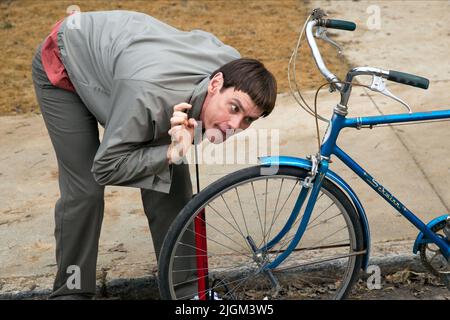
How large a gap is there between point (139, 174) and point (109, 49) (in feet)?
1.53

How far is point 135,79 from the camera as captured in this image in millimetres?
2391

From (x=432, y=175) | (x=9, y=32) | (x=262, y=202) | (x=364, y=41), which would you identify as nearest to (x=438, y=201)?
(x=432, y=175)

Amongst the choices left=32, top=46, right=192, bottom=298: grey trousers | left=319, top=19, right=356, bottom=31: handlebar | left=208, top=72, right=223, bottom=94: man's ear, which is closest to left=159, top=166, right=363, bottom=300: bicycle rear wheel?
left=32, top=46, right=192, bottom=298: grey trousers

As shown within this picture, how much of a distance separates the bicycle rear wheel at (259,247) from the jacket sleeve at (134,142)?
207mm

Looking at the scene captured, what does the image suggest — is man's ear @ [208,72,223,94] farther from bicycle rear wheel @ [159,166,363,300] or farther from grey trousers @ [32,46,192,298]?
grey trousers @ [32,46,192,298]

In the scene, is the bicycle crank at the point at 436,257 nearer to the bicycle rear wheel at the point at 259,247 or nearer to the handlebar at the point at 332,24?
the bicycle rear wheel at the point at 259,247

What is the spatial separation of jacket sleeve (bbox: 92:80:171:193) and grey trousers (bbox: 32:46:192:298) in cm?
31

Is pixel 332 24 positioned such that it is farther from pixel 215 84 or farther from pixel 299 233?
pixel 299 233

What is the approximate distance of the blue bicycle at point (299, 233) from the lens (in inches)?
102

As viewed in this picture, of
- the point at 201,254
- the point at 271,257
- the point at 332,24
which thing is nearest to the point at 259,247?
the point at 271,257

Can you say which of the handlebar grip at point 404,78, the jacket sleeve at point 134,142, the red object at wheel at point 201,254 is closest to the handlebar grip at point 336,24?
the handlebar grip at point 404,78

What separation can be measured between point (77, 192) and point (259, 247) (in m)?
0.82

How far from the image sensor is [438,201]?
362 cm

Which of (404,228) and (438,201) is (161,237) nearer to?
(404,228)
